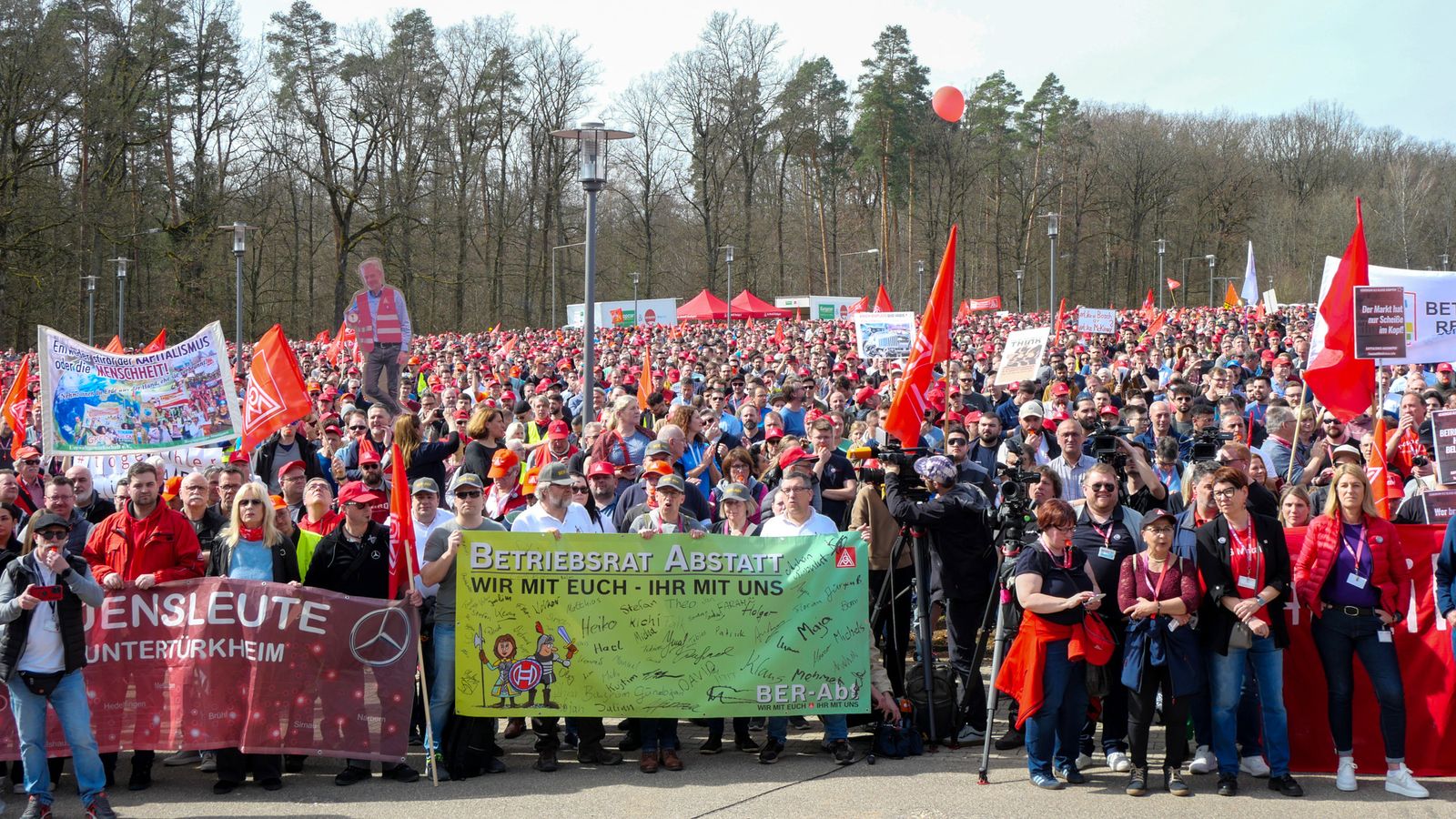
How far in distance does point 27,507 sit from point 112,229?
4094cm

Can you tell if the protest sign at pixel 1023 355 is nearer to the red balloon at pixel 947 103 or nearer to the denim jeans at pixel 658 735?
the red balloon at pixel 947 103

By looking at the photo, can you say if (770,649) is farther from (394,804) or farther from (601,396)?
(601,396)

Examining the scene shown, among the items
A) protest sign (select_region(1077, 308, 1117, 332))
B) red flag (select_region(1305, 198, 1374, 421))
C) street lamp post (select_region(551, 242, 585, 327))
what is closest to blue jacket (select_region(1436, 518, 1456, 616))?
red flag (select_region(1305, 198, 1374, 421))

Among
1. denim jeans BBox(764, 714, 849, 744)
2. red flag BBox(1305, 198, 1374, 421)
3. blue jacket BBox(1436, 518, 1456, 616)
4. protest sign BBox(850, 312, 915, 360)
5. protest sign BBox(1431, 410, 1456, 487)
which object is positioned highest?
protest sign BBox(850, 312, 915, 360)

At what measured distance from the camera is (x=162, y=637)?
723cm

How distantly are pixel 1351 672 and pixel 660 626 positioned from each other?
3.60 metres

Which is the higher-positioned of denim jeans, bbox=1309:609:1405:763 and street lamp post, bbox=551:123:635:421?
street lamp post, bbox=551:123:635:421

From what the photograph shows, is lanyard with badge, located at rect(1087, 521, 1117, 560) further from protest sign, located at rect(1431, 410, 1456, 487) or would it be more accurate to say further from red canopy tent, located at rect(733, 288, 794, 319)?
red canopy tent, located at rect(733, 288, 794, 319)

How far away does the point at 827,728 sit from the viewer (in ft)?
24.9

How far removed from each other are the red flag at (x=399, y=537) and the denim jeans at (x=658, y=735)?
5.01ft

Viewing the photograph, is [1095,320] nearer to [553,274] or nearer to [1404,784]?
[1404,784]

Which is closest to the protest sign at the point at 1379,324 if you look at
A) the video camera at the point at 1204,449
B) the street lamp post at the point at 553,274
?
the video camera at the point at 1204,449

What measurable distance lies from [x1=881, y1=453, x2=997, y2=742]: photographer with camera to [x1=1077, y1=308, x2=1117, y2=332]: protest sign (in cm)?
2333

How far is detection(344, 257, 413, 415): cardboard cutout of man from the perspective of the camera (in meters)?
15.1
